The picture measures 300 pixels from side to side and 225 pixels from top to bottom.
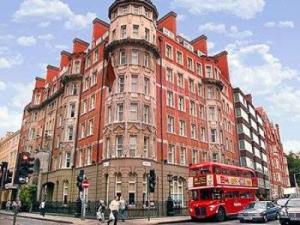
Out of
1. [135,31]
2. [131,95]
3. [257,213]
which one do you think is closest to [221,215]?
[257,213]

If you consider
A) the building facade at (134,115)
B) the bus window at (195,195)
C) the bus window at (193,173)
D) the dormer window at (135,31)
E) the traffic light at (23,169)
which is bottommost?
the bus window at (195,195)

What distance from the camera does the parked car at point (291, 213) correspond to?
64.5 ft

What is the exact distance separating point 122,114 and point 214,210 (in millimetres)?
13736

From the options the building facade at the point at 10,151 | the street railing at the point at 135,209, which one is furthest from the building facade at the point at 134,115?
the building facade at the point at 10,151

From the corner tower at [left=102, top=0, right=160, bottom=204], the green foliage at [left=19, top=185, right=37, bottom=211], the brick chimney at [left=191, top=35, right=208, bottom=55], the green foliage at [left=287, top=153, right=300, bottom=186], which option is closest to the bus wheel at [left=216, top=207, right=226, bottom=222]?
the corner tower at [left=102, top=0, right=160, bottom=204]

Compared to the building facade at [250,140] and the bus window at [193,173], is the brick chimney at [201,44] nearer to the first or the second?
the building facade at [250,140]

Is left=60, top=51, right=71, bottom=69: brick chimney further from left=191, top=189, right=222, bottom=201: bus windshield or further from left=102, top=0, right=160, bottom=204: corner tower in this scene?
left=191, top=189, right=222, bottom=201: bus windshield

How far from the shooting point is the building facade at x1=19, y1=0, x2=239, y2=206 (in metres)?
33.9

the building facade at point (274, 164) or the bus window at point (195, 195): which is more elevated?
the building facade at point (274, 164)

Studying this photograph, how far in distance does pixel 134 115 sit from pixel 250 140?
1357 inches

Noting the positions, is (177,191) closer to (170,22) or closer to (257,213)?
(257,213)

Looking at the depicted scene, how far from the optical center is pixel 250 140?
6178cm

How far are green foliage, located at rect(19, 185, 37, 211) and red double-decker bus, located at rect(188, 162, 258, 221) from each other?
1070 inches

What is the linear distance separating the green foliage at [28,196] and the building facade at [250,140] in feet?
110
